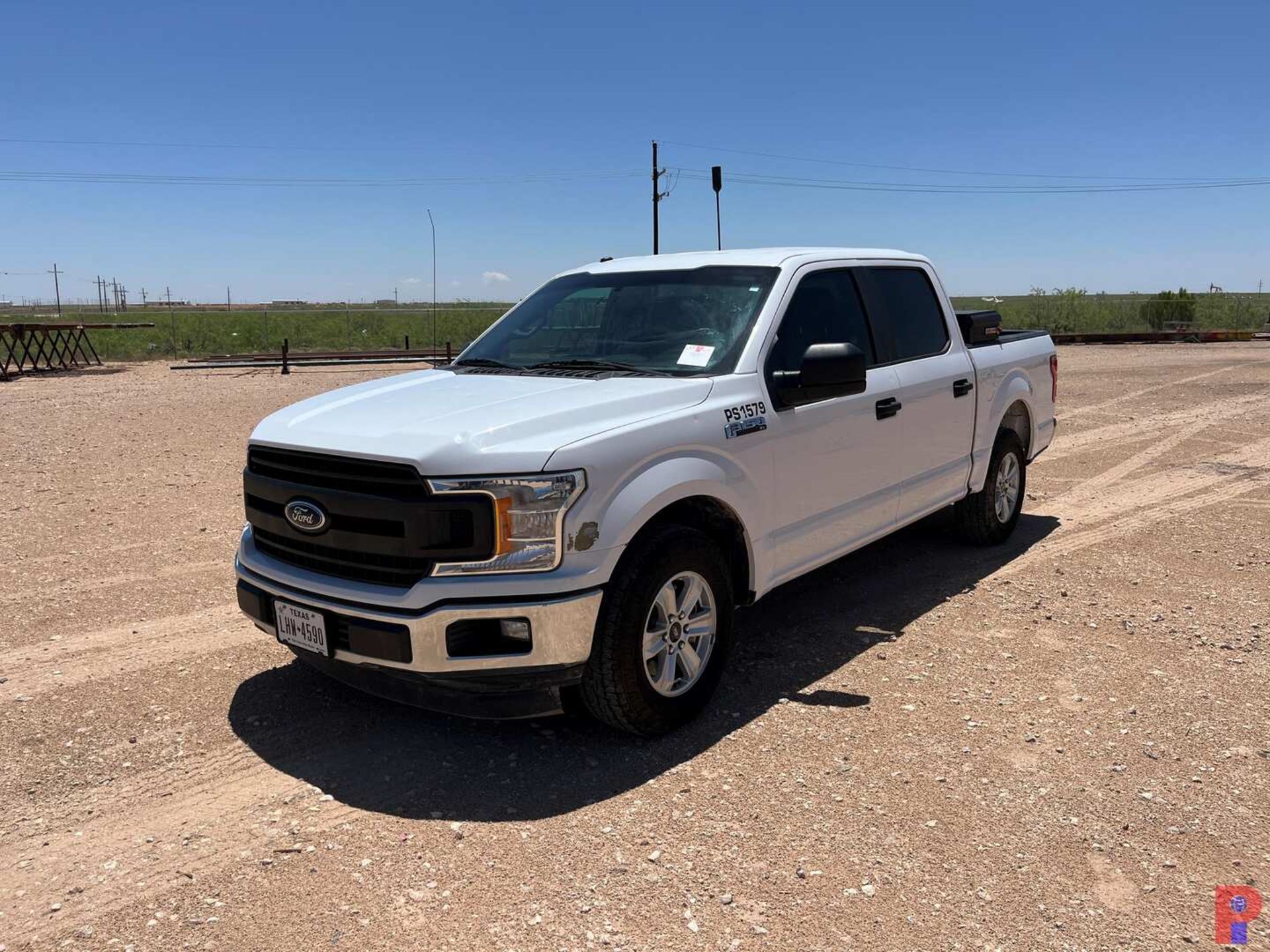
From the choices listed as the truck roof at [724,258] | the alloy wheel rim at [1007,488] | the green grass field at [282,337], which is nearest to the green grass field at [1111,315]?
the green grass field at [282,337]

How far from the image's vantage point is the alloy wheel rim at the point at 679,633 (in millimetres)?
3863

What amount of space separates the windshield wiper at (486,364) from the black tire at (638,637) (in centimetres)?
141

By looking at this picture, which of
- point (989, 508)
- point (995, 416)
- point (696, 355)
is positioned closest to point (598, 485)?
point (696, 355)

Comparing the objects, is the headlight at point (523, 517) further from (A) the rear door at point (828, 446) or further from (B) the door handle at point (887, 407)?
(B) the door handle at point (887, 407)

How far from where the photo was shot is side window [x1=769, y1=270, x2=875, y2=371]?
15.2ft

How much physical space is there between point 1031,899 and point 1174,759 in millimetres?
1249

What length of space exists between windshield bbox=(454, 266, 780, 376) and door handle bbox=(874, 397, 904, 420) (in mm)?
915

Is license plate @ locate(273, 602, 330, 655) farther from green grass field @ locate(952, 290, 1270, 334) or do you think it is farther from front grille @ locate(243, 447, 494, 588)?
green grass field @ locate(952, 290, 1270, 334)

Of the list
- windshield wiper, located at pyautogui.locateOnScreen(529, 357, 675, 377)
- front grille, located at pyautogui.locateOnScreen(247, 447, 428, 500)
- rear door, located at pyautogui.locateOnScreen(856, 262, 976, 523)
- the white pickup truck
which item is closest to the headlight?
the white pickup truck

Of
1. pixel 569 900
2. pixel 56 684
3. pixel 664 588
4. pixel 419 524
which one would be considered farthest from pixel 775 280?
pixel 56 684

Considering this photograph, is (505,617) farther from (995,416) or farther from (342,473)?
(995,416)

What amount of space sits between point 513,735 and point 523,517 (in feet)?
3.72

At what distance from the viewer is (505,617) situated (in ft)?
11.3

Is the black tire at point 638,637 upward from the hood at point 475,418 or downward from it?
downward
